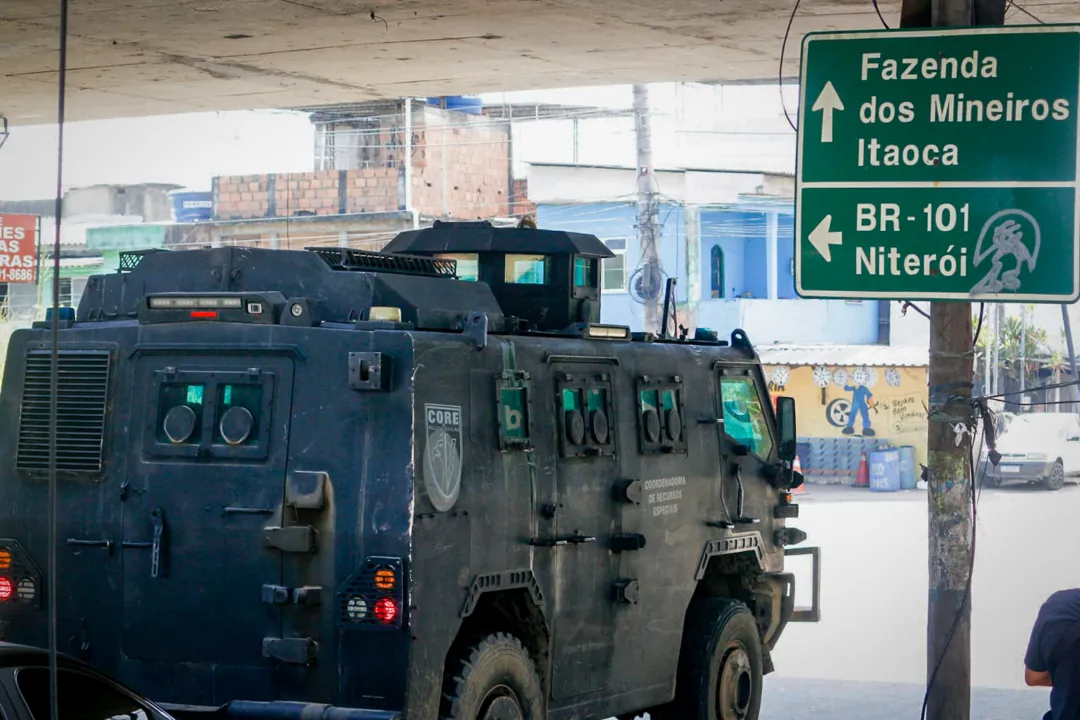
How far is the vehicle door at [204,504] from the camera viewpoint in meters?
7.71

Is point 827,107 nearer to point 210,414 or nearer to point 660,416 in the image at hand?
point 210,414

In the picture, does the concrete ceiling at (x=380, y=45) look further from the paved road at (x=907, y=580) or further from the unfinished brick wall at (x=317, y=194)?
the unfinished brick wall at (x=317, y=194)

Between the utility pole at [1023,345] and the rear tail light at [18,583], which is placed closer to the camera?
the rear tail light at [18,583]

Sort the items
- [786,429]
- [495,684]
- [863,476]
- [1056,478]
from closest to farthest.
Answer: [495,684] < [786,429] < [1056,478] < [863,476]

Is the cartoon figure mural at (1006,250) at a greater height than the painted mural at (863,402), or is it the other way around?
the cartoon figure mural at (1006,250)

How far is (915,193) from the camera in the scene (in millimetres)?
6699

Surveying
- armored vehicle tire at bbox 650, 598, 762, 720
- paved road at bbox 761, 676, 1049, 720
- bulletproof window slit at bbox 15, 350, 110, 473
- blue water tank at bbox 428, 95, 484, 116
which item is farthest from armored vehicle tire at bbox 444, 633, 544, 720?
blue water tank at bbox 428, 95, 484, 116

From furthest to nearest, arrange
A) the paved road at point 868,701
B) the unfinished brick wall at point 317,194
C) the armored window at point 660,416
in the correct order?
the unfinished brick wall at point 317,194 < the paved road at point 868,701 < the armored window at point 660,416

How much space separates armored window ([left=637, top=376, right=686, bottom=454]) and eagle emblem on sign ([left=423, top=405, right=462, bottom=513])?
6.54ft

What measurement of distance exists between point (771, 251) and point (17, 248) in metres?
22.5

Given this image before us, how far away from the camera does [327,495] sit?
761cm

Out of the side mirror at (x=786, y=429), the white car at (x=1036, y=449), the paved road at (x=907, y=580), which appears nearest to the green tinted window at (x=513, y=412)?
the side mirror at (x=786, y=429)

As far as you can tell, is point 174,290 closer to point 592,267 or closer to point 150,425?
point 150,425

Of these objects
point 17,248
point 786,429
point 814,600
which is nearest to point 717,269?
point 17,248
